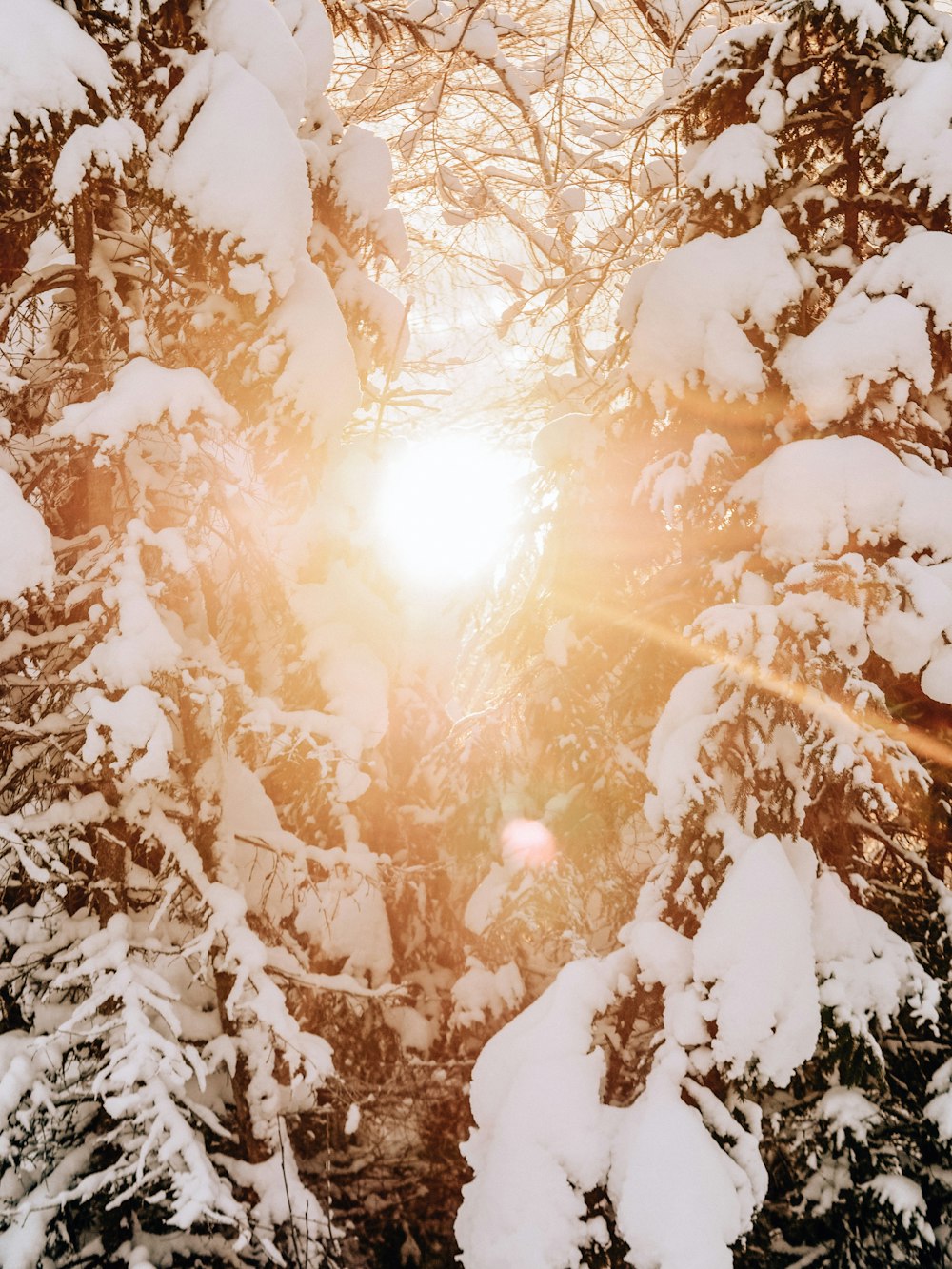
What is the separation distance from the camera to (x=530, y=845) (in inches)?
216

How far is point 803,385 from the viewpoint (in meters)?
3.99

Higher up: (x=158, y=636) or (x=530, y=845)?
(x=158, y=636)

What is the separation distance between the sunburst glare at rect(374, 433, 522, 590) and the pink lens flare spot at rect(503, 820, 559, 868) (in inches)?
63.3

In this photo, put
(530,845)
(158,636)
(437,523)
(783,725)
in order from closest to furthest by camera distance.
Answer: (158,636) → (783,725) → (530,845) → (437,523)

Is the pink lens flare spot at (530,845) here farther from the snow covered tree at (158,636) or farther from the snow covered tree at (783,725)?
the snow covered tree at (158,636)

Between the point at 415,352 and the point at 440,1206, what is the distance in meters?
7.97

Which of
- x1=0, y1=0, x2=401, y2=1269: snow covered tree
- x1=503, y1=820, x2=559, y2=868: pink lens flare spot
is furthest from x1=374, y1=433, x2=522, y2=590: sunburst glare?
x1=503, y1=820, x2=559, y2=868: pink lens flare spot

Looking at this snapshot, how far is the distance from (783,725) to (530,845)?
204 centimetres

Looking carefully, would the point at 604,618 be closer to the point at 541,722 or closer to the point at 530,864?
the point at 541,722

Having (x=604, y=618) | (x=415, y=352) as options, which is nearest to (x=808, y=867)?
(x=604, y=618)

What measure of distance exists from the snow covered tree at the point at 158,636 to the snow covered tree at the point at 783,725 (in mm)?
1421

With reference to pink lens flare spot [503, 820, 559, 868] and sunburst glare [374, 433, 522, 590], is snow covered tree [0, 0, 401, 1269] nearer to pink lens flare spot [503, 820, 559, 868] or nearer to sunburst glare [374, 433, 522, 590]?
sunburst glare [374, 433, 522, 590]

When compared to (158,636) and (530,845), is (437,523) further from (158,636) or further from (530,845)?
(158,636)

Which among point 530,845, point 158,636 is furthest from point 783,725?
point 158,636
